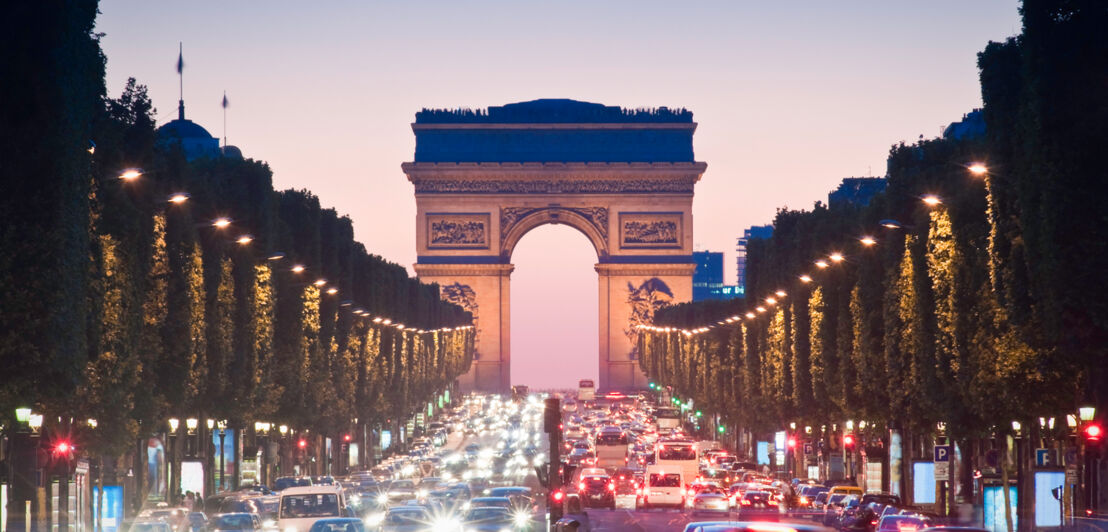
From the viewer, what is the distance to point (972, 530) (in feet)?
90.2

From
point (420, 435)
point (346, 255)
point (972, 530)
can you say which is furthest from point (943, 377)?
point (420, 435)

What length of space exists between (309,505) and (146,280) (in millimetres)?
12304

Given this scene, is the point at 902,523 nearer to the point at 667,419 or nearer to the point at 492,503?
the point at 492,503

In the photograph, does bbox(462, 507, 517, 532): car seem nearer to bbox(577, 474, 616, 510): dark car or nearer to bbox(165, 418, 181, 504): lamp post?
bbox(165, 418, 181, 504): lamp post

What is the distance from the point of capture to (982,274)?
180 feet

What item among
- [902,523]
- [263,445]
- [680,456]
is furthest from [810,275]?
[902,523]

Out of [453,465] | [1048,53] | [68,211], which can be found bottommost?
[453,465]

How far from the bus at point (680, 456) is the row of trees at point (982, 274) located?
6.09 meters

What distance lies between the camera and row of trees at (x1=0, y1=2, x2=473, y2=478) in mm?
41781

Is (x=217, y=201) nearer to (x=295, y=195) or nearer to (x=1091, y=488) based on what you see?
(x=295, y=195)

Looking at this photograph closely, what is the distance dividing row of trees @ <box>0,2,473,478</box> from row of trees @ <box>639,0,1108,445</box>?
20164 mm

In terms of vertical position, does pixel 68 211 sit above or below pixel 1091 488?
above

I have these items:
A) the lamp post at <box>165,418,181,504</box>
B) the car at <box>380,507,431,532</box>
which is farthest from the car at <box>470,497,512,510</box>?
the lamp post at <box>165,418,181,504</box>

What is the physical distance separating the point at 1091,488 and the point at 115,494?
2564 cm
